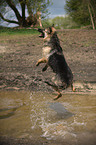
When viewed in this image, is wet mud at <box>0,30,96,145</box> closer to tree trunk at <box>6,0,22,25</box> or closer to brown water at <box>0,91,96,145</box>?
brown water at <box>0,91,96,145</box>

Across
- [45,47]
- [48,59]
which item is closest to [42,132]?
[48,59]

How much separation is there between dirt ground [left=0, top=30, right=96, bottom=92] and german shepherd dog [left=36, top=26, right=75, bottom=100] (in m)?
0.33

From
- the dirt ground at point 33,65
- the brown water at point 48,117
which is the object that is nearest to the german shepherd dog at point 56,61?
the dirt ground at point 33,65

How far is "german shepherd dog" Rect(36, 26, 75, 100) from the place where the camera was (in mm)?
3799

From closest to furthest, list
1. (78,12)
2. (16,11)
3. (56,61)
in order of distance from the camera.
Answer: (56,61)
(16,11)
(78,12)

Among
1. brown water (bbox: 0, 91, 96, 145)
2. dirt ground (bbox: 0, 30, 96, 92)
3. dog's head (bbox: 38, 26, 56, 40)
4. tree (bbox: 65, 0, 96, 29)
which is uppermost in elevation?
tree (bbox: 65, 0, 96, 29)

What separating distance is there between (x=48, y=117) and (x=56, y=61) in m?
1.32

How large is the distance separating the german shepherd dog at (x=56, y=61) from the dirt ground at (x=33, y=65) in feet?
1.07

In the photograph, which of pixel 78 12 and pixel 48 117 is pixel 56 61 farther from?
pixel 78 12

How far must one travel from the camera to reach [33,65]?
25.7ft

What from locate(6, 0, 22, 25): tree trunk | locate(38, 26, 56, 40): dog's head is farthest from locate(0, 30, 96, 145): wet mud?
locate(6, 0, 22, 25): tree trunk

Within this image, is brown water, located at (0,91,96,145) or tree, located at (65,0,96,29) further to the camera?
tree, located at (65,0,96,29)

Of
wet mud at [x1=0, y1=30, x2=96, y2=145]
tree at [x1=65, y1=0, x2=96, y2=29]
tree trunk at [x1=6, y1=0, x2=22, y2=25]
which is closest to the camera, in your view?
wet mud at [x1=0, y1=30, x2=96, y2=145]

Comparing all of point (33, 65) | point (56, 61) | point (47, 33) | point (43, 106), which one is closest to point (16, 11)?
A: point (33, 65)
